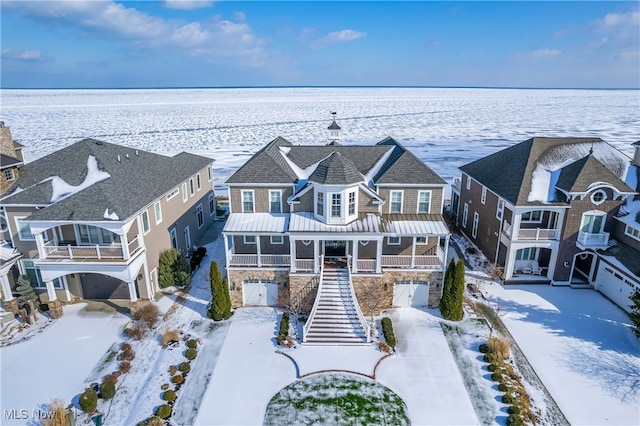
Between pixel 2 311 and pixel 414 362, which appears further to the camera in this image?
pixel 2 311

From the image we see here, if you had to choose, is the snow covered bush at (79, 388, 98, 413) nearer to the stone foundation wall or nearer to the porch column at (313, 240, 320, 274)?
the stone foundation wall

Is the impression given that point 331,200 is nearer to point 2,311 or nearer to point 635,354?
point 635,354

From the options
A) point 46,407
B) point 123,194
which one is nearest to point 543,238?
point 123,194

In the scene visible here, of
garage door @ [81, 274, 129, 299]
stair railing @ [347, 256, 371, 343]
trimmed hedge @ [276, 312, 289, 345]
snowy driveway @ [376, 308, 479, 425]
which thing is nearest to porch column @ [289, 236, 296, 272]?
trimmed hedge @ [276, 312, 289, 345]

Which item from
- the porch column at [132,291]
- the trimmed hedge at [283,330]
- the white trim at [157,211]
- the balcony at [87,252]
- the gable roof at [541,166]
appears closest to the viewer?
the trimmed hedge at [283,330]

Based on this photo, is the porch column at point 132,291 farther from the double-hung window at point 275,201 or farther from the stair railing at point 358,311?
the stair railing at point 358,311

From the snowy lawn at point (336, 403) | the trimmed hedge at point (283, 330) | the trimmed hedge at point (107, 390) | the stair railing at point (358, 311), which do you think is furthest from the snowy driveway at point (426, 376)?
the trimmed hedge at point (107, 390)

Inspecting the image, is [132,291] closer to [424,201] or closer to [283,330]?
[283,330]
